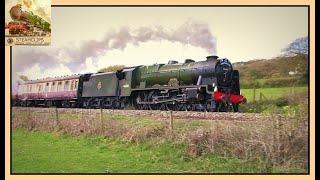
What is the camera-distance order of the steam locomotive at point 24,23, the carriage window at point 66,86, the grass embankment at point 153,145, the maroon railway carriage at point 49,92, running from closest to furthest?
the grass embankment at point 153,145, the steam locomotive at point 24,23, the maroon railway carriage at point 49,92, the carriage window at point 66,86

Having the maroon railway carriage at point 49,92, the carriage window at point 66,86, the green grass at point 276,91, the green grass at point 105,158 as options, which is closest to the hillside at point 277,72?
the green grass at point 276,91

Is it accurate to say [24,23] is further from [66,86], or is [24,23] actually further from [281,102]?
[281,102]

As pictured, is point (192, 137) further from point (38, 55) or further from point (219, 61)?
point (38, 55)

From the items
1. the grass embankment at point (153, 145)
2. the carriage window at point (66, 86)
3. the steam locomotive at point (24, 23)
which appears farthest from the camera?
the carriage window at point (66, 86)

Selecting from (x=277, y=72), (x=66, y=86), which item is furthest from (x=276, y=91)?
(x=66, y=86)

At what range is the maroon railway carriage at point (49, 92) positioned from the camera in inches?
318

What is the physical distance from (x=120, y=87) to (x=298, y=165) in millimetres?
3506

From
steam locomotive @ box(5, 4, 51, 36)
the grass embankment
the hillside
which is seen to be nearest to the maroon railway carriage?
the grass embankment

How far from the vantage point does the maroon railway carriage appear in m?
8.08

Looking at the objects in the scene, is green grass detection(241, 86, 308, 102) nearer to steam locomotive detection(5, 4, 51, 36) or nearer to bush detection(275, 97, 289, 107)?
bush detection(275, 97, 289, 107)

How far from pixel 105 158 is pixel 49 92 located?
1903 millimetres

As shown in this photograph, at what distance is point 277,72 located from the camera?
24.4ft

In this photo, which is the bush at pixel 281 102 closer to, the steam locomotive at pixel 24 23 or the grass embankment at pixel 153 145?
the grass embankment at pixel 153 145

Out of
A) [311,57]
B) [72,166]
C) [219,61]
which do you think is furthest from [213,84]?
[72,166]
